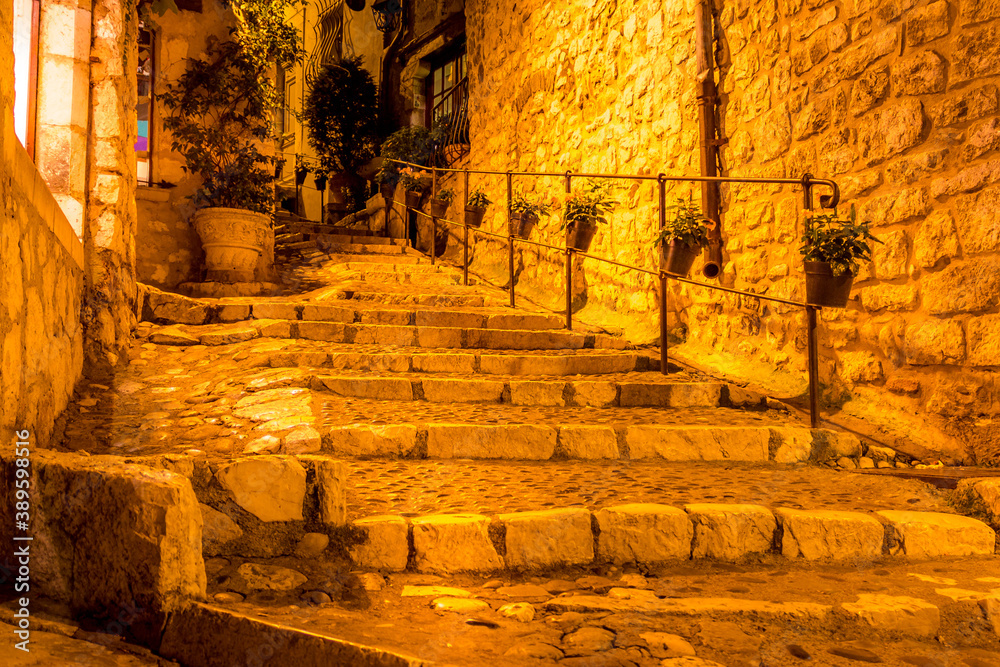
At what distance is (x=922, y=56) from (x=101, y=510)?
3500mm

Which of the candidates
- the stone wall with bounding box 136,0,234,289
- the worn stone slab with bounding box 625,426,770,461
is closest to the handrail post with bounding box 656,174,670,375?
the worn stone slab with bounding box 625,426,770,461

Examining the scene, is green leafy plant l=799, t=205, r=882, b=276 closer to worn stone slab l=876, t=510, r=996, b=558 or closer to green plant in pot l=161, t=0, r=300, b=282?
worn stone slab l=876, t=510, r=996, b=558

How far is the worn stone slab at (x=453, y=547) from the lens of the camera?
6.09 feet

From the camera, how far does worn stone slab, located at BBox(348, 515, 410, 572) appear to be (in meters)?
1.82

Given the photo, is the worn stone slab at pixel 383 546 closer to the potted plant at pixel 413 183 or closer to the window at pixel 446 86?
the potted plant at pixel 413 183

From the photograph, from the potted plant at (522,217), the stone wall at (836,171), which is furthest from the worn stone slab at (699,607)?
the potted plant at (522,217)

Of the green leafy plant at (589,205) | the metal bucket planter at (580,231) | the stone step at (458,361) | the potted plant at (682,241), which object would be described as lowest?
the stone step at (458,361)

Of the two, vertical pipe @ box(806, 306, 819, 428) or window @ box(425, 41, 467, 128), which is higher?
window @ box(425, 41, 467, 128)

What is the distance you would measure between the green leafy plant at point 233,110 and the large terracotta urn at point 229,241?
10.4 inches

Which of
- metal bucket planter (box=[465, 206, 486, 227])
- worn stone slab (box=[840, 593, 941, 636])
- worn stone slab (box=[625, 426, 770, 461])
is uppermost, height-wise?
metal bucket planter (box=[465, 206, 486, 227])

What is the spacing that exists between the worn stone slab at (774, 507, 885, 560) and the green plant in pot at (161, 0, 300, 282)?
4.40m

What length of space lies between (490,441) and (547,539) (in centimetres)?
82

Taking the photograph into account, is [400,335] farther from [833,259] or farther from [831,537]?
[831,537]

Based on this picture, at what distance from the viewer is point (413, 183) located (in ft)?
26.4
